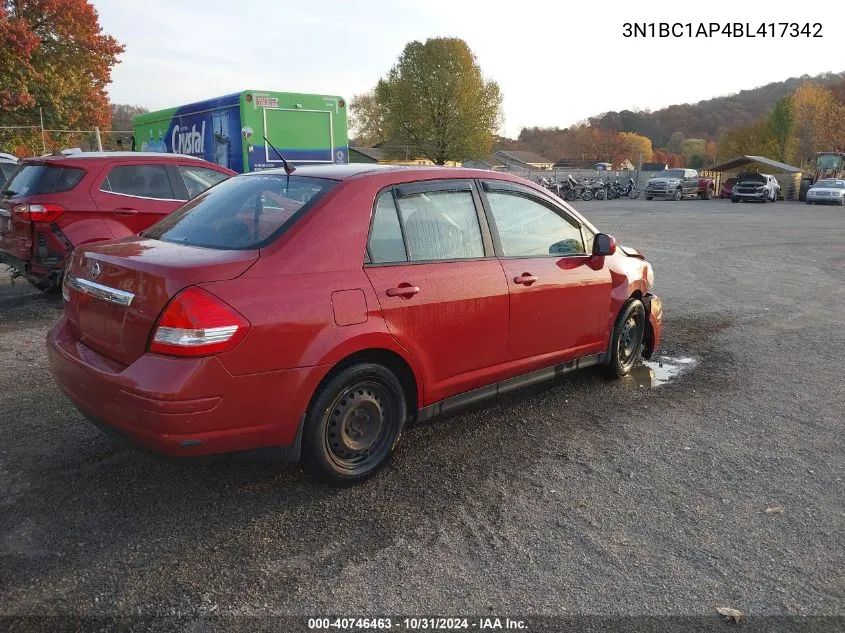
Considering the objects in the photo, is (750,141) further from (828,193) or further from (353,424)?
(353,424)

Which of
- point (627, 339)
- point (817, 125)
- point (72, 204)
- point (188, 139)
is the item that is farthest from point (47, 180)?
point (817, 125)

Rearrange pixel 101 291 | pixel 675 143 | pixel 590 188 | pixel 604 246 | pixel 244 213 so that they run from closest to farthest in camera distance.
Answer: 1. pixel 101 291
2. pixel 244 213
3. pixel 604 246
4. pixel 590 188
5. pixel 675 143

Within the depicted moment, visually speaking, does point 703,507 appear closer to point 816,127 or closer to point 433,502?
point 433,502

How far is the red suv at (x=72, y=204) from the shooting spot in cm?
662

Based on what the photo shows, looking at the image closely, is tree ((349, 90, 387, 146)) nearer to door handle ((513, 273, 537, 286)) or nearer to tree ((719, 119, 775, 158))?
tree ((719, 119, 775, 158))

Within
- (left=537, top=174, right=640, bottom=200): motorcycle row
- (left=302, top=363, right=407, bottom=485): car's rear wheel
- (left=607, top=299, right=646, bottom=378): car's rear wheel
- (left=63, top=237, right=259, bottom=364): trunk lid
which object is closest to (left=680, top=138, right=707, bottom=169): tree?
(left=537, top=174, right=640, bottom=200): motorcycle row

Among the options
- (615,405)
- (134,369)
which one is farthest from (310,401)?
(615,405)

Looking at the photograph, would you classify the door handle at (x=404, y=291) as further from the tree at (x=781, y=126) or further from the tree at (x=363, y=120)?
the tree at (x=363, y=120)

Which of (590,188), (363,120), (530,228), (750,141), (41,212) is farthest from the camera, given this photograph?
(363,120)

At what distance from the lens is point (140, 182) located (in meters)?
7.24

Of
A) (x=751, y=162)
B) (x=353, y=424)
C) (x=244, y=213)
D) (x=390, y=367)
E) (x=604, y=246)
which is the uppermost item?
(x=751, y=162)

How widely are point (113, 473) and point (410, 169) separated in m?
2.37

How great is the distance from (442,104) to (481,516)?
56003mm

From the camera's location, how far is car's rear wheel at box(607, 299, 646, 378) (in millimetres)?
5098
